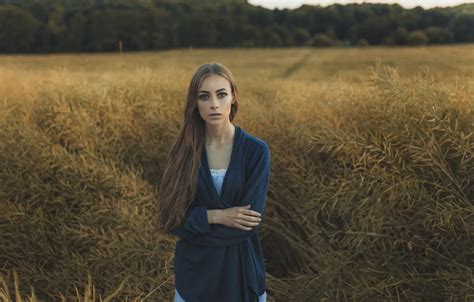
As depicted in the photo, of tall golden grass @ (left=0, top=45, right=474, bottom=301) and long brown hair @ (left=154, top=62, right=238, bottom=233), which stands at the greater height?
long brown hair @ (left=154, top=62, right=238, bottom=233)

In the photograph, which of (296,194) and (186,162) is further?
(296,194)

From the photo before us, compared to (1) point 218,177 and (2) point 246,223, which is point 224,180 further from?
(2) point 246,223

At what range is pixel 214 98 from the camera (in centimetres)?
190

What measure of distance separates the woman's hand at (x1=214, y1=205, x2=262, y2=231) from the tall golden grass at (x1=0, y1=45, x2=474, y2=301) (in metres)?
1.59

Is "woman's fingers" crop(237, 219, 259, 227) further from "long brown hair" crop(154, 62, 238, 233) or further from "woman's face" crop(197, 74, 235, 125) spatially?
"woman's face" crop(197, 74, 235, 125)

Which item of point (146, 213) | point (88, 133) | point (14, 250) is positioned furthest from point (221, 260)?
point (88, 133)

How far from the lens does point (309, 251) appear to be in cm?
400

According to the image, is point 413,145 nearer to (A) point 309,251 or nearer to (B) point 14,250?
(A) point 309,251

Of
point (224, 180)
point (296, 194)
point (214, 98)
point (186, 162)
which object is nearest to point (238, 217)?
point (224, 180)

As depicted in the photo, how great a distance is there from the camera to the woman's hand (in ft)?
6.09

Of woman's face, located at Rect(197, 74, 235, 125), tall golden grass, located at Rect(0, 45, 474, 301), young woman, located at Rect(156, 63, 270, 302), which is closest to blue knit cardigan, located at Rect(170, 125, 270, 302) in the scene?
young woman, located at Rect(156, 63, 270, 302)

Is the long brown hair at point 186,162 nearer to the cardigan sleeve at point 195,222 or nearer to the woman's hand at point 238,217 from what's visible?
the cardigan sleeve at point 195,222

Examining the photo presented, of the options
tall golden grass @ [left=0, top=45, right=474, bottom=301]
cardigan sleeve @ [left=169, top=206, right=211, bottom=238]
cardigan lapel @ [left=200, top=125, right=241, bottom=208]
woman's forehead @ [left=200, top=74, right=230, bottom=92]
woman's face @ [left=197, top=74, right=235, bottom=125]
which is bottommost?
tall golden grass @ [left=0, top=45, right=474, bottom=301]

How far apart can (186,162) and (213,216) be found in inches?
10.0
